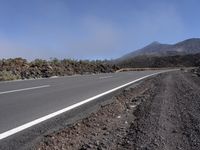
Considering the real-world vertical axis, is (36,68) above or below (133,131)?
above

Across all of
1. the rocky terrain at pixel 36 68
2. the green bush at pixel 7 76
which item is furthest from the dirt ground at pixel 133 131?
the rocky terrain at pixel 36 68

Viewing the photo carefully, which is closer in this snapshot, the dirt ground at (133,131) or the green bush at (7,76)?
the dirt ground at (133,131)

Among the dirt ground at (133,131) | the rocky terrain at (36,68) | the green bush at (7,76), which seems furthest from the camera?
the rocky terrain at (36,68)

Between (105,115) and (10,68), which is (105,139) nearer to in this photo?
(105,115)

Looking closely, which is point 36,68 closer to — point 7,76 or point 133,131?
point 7,76

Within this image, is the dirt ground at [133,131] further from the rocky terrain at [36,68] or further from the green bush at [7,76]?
the rocky terrain at [36,68]

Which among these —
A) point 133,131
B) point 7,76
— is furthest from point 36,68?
point 133,131

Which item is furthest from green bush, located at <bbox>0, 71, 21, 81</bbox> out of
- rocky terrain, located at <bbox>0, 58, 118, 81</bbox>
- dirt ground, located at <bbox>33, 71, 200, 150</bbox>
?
dirt ground, located at <bbox>33, 71, 200, 150</bbox>

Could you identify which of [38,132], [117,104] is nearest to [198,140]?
[38,132]

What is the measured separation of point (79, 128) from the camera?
7.39m

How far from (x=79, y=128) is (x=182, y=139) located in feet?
7.02

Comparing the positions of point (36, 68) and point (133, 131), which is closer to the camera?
point (133, 131)

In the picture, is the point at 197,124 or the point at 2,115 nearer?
the point at 197,124

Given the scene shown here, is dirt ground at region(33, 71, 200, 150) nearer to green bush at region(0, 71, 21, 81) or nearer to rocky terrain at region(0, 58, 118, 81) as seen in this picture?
green bush at region(0, 71, 21, 81)
